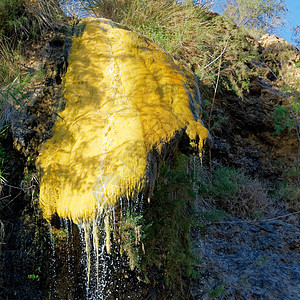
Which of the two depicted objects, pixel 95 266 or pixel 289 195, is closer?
pixel 95 266

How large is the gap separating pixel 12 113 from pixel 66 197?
1.08 meters

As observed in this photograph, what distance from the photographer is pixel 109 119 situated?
298 centimetres

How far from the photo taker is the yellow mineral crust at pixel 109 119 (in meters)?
2.63

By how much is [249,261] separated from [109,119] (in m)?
2.66

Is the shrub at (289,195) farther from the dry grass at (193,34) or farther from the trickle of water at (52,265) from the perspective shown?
the trickle of water at (52,265)

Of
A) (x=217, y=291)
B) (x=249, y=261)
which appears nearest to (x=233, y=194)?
(x=249, y=261)

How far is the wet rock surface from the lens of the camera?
3703 millimetres

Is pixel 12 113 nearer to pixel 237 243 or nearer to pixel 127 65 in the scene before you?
pixel 127 65

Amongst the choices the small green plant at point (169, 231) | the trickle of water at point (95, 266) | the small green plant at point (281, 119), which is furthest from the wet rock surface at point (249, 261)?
the small green plant at point (281, 119)

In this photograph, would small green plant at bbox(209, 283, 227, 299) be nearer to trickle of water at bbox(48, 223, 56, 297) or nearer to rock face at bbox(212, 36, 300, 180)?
trickle of water at bbox(48, 223, 56, 297)

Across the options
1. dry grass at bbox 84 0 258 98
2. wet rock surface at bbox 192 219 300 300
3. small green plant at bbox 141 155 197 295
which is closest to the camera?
small green plant at bbox 141 155 197 295

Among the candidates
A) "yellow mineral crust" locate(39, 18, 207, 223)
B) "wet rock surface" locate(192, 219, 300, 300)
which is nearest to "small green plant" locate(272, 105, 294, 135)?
"wet rock surface" locate(192, 219, 300, 300)

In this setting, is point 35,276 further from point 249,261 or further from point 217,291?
point 249,261

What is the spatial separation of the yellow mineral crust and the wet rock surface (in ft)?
5.41
